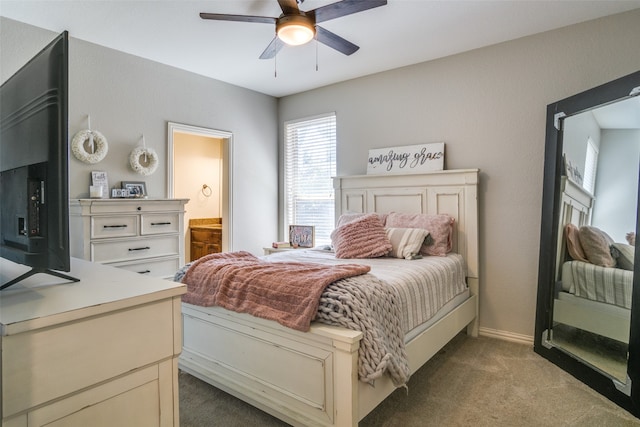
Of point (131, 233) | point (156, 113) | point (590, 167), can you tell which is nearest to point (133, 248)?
point (131, 233)

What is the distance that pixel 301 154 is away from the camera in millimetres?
4594

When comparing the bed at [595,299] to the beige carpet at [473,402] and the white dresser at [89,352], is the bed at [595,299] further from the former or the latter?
the white dresser at [89,352]

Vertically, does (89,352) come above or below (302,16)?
below

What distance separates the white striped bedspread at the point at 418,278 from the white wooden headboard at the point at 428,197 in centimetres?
22

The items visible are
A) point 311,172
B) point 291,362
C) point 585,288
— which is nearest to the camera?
point 291,362

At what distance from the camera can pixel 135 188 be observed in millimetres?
3285

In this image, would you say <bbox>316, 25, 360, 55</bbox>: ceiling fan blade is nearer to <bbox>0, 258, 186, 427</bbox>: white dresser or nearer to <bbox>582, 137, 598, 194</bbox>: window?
<bbox>582, 137, 598, 194</bbox>: window

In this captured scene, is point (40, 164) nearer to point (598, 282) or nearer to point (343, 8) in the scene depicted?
point (343, 8)

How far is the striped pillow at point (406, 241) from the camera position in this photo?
2824 mm

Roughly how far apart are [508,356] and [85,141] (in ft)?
12.6

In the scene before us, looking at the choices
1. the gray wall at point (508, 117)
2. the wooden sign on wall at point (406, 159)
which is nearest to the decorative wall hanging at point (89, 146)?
the wooden sign on wall at point (406, 159)

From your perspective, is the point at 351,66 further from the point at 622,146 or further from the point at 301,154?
the point at 622,146

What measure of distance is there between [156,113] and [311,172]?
1863 millimetres

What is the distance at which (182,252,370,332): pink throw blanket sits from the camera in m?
1.75
